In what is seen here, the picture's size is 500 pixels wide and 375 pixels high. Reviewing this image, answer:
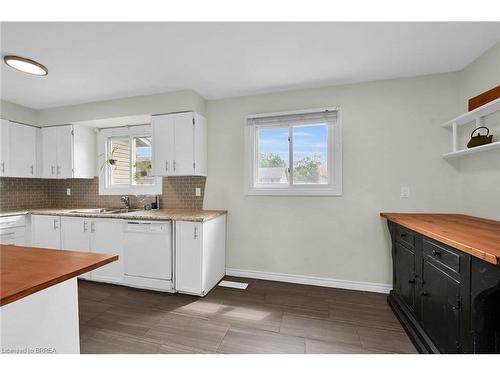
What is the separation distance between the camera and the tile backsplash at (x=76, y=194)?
3.11 meters

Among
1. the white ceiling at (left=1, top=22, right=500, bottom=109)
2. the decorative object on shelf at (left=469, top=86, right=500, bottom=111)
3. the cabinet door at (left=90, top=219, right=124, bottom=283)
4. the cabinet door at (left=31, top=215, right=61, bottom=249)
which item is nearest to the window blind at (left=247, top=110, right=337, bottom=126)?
the white ceiling at (left=1, top=22, right=500, bottom=109)

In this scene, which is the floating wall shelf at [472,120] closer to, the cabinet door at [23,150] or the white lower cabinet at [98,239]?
the white lower cabinet at [98,239]

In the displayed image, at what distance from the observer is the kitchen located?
1.53 metres

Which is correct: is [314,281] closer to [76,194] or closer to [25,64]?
[25,64]

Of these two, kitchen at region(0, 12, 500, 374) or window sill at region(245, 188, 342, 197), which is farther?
window sill at region(245, 188, 342, 197)

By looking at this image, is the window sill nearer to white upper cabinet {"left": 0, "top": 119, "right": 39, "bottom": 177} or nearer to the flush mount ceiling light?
the flush mount ceiling light

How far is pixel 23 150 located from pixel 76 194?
2.97 ft

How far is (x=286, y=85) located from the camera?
262 cm

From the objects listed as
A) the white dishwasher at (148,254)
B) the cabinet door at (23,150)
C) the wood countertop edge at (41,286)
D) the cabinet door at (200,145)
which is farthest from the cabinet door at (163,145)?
the cabinet door at (23,150)

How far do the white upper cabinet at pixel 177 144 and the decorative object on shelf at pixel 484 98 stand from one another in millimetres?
2835

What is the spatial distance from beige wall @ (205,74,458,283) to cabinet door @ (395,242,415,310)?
0.33 meters
